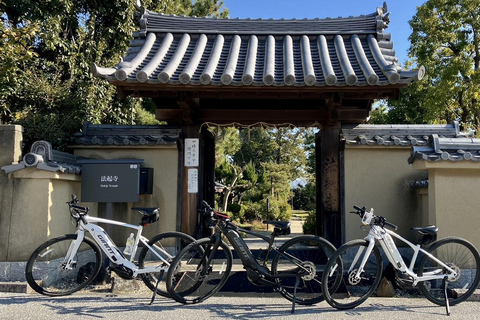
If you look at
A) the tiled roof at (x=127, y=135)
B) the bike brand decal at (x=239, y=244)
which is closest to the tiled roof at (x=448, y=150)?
the bike brand decal at (x=239, y=244)

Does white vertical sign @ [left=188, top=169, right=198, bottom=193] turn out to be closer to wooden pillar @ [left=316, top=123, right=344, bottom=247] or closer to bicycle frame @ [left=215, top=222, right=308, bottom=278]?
bicycle frame @ [left=215, top=222, right=308, bottom=278]

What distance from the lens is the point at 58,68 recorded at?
9.05 metres

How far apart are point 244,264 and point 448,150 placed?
10.6 feet

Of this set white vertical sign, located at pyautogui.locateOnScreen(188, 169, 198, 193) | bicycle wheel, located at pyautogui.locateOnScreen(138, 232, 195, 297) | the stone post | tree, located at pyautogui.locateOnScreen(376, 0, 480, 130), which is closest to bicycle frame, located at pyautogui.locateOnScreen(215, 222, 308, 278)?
bicycle wheel, located at pyautogui.locateOnScreen(138, 232, 195, 297)

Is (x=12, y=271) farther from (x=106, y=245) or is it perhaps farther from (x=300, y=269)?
(x=300, y=269)

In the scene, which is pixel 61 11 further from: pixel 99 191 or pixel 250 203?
pixel 250 203

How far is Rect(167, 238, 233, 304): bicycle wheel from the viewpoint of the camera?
4727 millimetres

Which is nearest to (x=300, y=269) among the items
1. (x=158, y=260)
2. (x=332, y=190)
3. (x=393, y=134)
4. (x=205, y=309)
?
(x=205, y=309)

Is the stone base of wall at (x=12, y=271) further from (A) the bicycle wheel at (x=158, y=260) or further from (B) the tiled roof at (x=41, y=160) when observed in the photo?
(A) the bicycle wheel at (x=158, y=260)

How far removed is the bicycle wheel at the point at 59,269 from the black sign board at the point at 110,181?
36.6 inches

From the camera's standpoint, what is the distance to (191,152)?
695 centimetres

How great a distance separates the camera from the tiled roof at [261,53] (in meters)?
5.75

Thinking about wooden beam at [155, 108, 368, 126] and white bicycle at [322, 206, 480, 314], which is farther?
wooden beam at [155, 108, 368, 126]

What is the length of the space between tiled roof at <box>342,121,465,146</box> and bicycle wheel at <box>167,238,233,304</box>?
10.5ft
